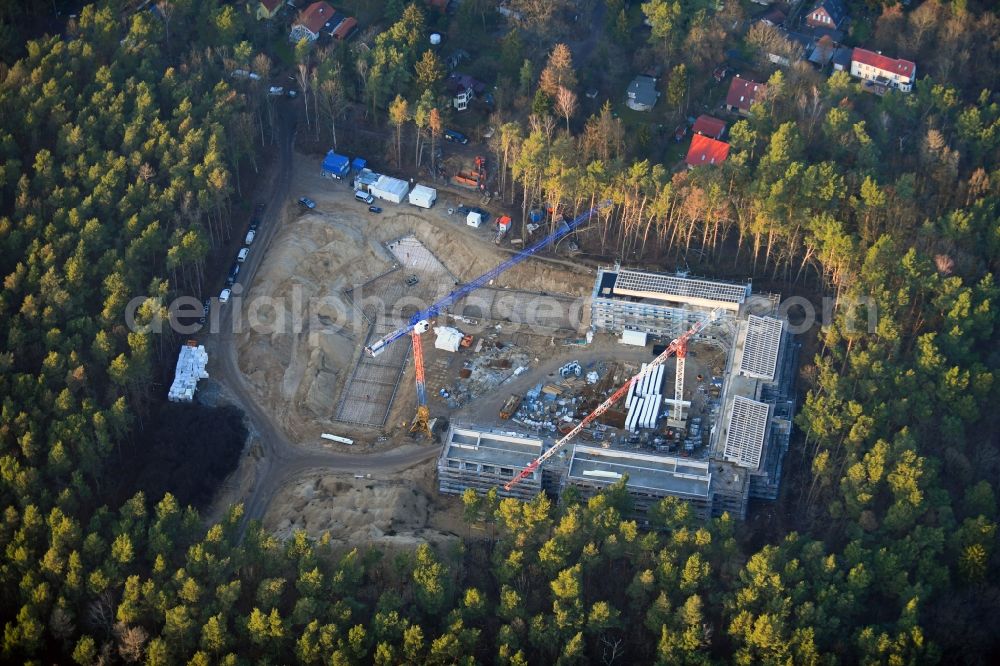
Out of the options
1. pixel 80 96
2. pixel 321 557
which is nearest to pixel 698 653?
pixel 321 557

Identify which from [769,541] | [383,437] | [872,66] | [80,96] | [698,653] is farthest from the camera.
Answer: [872,66]

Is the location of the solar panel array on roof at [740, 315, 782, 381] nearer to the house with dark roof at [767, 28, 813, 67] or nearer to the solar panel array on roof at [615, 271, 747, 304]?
the solar panel array on roof at [615, 271, 747, 304]

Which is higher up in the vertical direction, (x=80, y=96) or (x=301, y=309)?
(x=80, y=96)

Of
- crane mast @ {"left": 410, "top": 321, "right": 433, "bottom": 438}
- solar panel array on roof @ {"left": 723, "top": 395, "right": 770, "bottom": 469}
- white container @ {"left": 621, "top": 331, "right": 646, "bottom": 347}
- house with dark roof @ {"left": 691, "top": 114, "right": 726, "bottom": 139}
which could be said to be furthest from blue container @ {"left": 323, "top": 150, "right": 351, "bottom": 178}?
solar panel array on roof @ {"left": 723, "top": 395, "right": 770, "bottom": 469}

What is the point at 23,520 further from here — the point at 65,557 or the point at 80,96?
the point at 80,96

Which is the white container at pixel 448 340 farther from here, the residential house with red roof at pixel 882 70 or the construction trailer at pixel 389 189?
the residential house with red roof at pixel 882 70

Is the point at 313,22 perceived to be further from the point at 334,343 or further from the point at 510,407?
the point at 510,407
